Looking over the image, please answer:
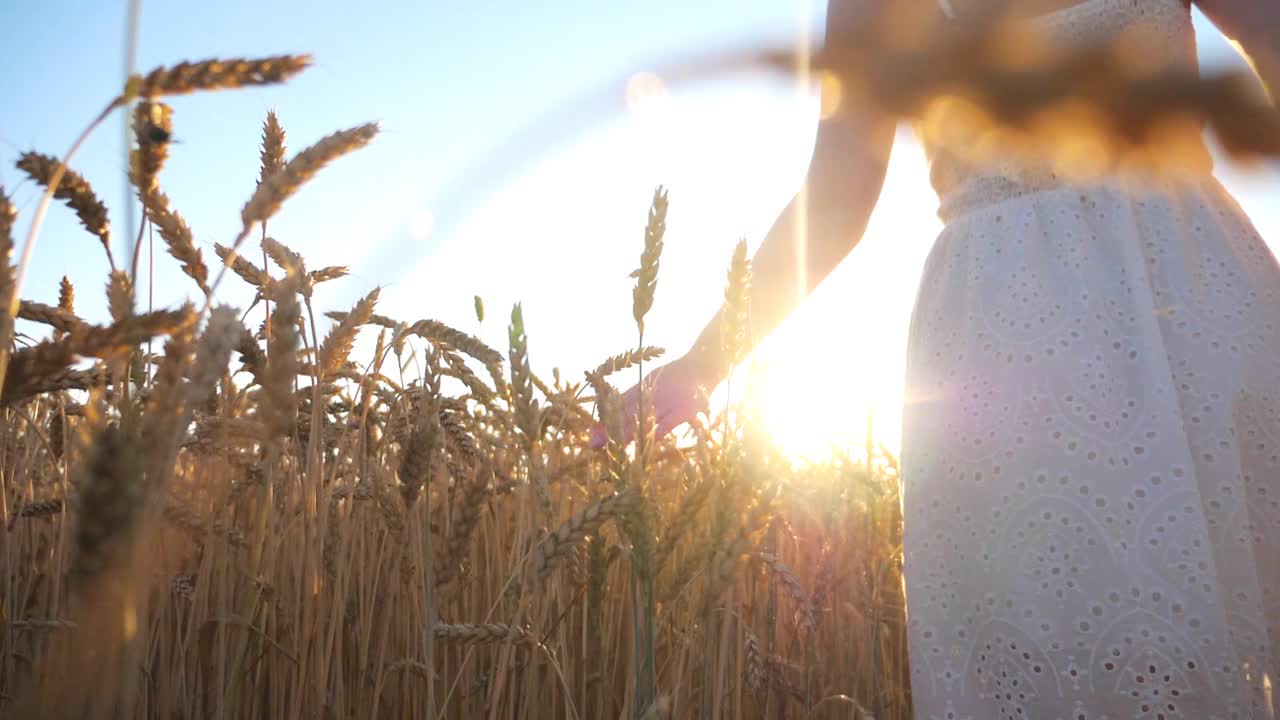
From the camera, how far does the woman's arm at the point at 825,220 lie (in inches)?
68.2

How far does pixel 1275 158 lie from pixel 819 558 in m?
1.90

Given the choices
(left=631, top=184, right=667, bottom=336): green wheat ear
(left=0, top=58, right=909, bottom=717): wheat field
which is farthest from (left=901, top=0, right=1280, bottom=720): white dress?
(left=631, top=184, right=667, bottom=336): green wheat ear

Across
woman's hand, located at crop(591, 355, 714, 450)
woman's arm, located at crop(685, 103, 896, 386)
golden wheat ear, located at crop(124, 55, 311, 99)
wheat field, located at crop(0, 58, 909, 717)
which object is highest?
woman's arm, located at crop(685, 103, 896, 386)

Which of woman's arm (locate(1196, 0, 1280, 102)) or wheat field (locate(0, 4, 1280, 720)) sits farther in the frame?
woman's arm (locate(1196, 0, 1280, 102))

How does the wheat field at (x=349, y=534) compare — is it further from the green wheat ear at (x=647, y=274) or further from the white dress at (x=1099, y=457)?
the white dress at (x=1099, y=457)

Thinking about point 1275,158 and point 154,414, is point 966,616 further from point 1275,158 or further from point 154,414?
point 154,414

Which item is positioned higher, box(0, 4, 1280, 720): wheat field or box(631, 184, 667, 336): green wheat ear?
box(631, 184, 667, 336): green wheat ear

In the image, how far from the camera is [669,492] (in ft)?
6.53

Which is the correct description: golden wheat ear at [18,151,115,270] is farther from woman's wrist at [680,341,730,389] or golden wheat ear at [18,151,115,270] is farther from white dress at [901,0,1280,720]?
white dress at [901,0,1280,720]

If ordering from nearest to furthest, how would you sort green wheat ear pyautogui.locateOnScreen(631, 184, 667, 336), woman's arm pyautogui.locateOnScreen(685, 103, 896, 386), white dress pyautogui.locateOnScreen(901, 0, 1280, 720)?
green wheat ear pyautogui.locateOnScreen(631, 184, 667, 336)
white dress pyautogui.locateOnScreen(901, 0, 1280, 720)
woman's arm pyautogui.locateOnScreen(685, 103, 896, 386)

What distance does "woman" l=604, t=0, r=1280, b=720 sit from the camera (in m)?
1.17

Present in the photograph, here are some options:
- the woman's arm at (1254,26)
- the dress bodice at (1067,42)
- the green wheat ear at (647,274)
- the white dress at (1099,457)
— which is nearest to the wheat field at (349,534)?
the green wheat ear at (647,274)

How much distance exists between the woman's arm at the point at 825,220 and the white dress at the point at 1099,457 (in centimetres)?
31

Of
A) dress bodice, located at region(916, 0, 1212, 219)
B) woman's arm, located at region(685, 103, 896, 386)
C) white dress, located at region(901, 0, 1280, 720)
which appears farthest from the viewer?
woman's arm, located at region(685, 103, 896, 386)
